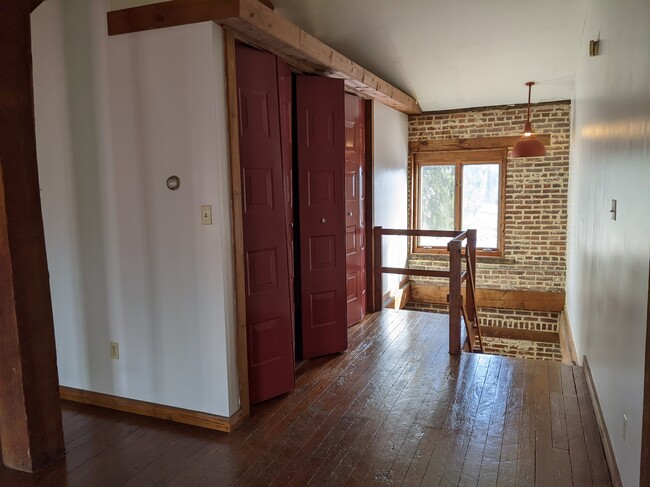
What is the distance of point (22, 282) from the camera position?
2311mm

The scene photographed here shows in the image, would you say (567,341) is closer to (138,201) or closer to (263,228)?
(263,228)

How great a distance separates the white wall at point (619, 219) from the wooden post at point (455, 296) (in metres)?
0.93

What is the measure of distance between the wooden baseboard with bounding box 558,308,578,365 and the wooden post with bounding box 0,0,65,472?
13.2ft

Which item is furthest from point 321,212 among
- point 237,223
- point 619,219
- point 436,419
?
point 619,219

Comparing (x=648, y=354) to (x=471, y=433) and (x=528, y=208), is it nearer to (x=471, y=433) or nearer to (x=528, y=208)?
(x=471, y=433)

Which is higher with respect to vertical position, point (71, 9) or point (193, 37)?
point (71, 9)

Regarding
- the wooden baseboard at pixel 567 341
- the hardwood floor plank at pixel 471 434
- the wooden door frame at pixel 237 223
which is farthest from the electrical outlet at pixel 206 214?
the wooden baseboard at pixel 567 341

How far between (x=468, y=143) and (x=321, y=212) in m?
3.29

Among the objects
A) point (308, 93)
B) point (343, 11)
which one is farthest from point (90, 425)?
point (343, 11)

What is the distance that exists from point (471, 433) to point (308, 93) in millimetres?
2634

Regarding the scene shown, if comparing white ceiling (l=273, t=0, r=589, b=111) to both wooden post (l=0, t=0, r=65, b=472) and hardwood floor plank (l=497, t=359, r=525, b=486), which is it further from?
hardwood floor plank (l=497, t=359, r=525, b=486)

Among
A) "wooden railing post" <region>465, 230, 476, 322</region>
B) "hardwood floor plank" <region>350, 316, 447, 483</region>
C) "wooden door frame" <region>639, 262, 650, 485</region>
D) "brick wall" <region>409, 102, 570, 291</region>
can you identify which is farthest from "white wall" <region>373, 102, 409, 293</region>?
"wooden door frame" <region>639, 262, 650, 485</region>

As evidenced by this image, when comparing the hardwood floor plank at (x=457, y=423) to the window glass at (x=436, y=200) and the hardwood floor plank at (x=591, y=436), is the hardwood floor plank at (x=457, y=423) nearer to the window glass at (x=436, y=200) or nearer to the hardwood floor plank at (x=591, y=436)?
the hardwood floor plank at (x=591, y=436)

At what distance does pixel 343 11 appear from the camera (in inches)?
157
